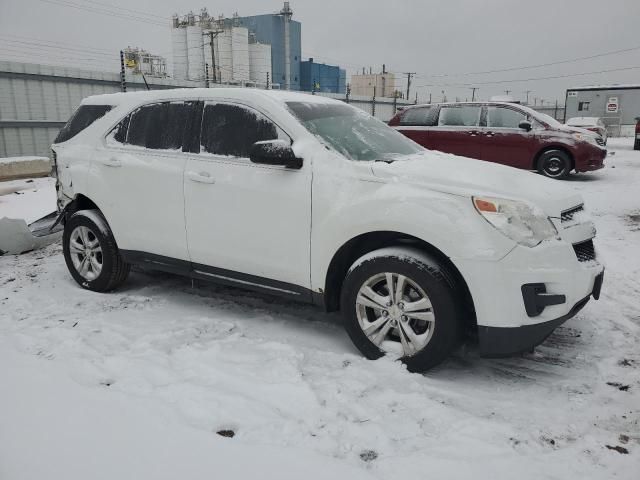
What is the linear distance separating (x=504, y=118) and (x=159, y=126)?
846 centimetres

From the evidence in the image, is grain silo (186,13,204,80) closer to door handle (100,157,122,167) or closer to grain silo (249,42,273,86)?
grain silo (249,42,273,86)

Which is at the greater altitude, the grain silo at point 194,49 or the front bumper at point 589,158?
the grain silo at point 194,49

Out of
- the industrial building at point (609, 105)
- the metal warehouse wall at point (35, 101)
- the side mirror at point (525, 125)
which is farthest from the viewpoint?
the industrial building at point (609, 105)

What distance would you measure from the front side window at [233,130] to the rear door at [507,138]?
313 inches

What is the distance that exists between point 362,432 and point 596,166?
10.0 metres

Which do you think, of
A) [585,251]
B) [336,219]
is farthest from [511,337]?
[336,219]

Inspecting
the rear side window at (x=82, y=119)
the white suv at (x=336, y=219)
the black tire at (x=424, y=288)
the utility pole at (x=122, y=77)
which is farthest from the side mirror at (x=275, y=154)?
the utility pole at (x=122, y=77)

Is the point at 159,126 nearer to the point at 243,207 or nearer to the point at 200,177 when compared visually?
the point at 200,177

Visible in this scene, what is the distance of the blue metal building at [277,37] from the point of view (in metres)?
45.4

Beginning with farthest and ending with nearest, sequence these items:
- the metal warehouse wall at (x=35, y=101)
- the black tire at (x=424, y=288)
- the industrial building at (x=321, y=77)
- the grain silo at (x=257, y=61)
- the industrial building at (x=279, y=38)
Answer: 1. the industrial building at (x=321, y=77)
2. the industrial building at (x=279, y=38)
3. the grain silo at (x=257, y=61)
4. the metal warehouse wall at (x=35, y=101)
5. the black tire at (x=424, y=288)

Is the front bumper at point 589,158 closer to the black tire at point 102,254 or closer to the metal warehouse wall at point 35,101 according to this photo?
the black tire at point 102,254

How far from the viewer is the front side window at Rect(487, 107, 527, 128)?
1046cm

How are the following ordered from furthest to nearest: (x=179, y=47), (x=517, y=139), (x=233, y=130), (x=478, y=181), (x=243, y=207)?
(x=179, y=47)
(x=517, y=139)
(x=233, y=130)
(x=243, y=207)
(x=478, y=181)

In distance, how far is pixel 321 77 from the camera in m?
52.3
